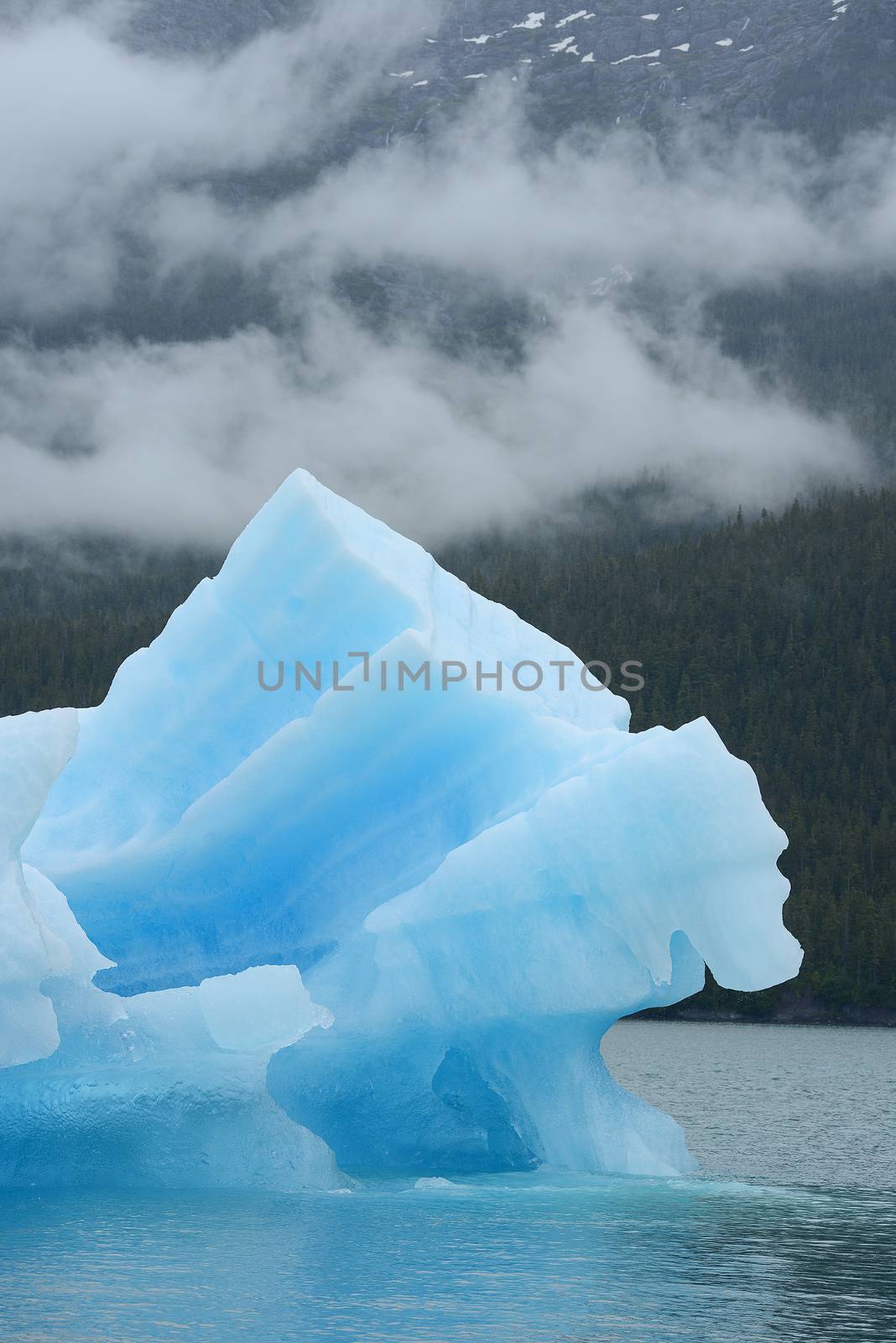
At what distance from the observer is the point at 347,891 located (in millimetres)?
16969

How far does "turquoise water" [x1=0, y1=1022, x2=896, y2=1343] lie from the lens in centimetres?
1080

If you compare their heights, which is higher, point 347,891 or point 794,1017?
point 347,891

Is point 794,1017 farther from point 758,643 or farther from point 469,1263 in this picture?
point 469,1263

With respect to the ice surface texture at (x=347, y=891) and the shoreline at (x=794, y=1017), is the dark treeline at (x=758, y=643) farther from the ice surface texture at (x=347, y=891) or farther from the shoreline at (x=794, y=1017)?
the ice surface texture at (x=347, y=891)

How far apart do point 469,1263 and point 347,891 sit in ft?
16.6

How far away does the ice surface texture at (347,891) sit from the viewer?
14.6m

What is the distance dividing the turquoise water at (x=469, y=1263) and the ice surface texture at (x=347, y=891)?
0.77 meters

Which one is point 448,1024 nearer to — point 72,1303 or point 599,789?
point 599,789

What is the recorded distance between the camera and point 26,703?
10588 cm

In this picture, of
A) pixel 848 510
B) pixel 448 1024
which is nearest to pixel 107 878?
pixel 448 1024

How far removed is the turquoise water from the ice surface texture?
772 millimetres

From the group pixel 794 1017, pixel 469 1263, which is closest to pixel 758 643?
pixel 794 1017

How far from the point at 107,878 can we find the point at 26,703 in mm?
93170

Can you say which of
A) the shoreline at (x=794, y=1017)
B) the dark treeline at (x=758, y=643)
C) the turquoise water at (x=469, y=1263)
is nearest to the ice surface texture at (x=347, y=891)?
the turquoise water at (x=469, y=1263)
